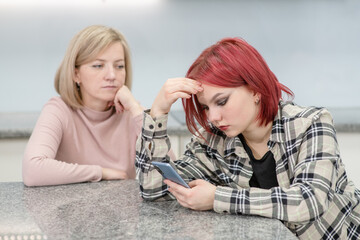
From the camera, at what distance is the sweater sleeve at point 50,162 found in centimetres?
156

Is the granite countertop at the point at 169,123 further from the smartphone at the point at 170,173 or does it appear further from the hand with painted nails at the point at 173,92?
the smartphone at the point at 170,173

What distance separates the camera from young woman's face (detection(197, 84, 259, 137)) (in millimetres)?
1316

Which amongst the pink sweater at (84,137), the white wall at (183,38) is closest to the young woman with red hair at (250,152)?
the pink sweater at (84,137)

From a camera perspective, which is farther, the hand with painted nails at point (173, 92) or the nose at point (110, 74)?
the nose at point (110, 74)

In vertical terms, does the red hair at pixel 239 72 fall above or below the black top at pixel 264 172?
above

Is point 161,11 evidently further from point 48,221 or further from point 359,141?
point 48,221

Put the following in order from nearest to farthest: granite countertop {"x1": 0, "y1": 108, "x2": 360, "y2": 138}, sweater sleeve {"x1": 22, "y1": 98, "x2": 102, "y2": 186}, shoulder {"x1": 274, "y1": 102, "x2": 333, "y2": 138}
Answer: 1. shoulder {"x1": 274, "y1": 102, "x2": 333, "y2": 138}
2. sweater sleeve {"x1": 22, "y1": 98, "x2": 102, "y2": 186}
3. granite countertop {"x1": 0, "y1": 108, "x2": 360, "y2": 138}

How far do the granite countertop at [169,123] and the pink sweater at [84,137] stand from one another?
1.53 ft

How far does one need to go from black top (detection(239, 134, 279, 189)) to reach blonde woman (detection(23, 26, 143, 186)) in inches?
23.1

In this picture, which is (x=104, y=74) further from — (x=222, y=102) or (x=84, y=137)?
(x=222, y=102)

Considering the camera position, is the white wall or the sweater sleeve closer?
the sweater sleeve

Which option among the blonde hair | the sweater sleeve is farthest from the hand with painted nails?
the blonde hair

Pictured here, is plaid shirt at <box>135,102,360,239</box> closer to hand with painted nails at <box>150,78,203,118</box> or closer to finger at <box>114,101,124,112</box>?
hand with painted nails at <box>150,78,203,118</box>

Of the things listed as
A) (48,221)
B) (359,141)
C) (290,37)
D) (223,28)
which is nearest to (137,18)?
(223,28)
